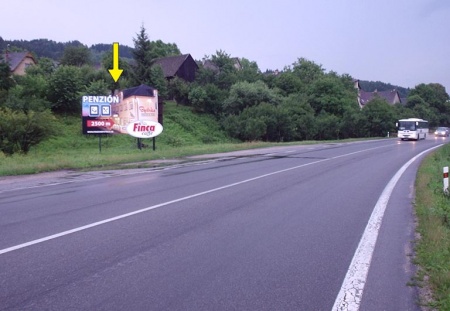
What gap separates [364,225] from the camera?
29.0 ft

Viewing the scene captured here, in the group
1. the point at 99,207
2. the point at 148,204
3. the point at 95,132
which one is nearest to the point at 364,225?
the point at 148,204

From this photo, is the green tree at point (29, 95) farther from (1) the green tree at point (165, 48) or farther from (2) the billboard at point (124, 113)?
(1) the green tree at point (165, 48)

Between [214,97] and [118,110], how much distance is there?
95.3ft

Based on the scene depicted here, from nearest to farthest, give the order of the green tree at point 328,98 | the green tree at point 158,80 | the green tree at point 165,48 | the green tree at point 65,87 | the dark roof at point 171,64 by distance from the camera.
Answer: the green tree at point 65,87, the green tree at point 158,80, the dark roof at point 171,64, the green tree at point 328,98, the green tree at point 165,48

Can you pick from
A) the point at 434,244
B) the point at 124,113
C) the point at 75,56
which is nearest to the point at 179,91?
the point at 75,56

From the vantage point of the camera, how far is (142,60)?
4947 cm

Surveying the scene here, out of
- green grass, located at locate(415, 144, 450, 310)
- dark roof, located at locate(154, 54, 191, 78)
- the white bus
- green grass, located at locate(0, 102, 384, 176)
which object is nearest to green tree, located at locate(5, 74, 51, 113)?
green grass, located at locate(0, 102, 384, 176)

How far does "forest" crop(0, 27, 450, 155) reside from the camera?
34.1 metres

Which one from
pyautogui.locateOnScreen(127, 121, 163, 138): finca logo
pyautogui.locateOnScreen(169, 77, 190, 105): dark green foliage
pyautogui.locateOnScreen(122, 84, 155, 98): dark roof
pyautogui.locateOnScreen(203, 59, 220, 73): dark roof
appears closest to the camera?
pyautogui.locateOnScreen(122, 84, 155, 98): dark roof

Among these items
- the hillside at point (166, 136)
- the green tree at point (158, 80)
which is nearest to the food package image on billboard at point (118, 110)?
the hillside at point (166, 136)

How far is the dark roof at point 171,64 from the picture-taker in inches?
2473

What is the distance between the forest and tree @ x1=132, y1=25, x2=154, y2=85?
11 centimetres

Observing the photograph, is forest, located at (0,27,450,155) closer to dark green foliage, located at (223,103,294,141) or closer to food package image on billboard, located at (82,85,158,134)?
dark green foliage, located at (223,103,294,141)

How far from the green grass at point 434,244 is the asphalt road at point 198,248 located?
0.23 m
